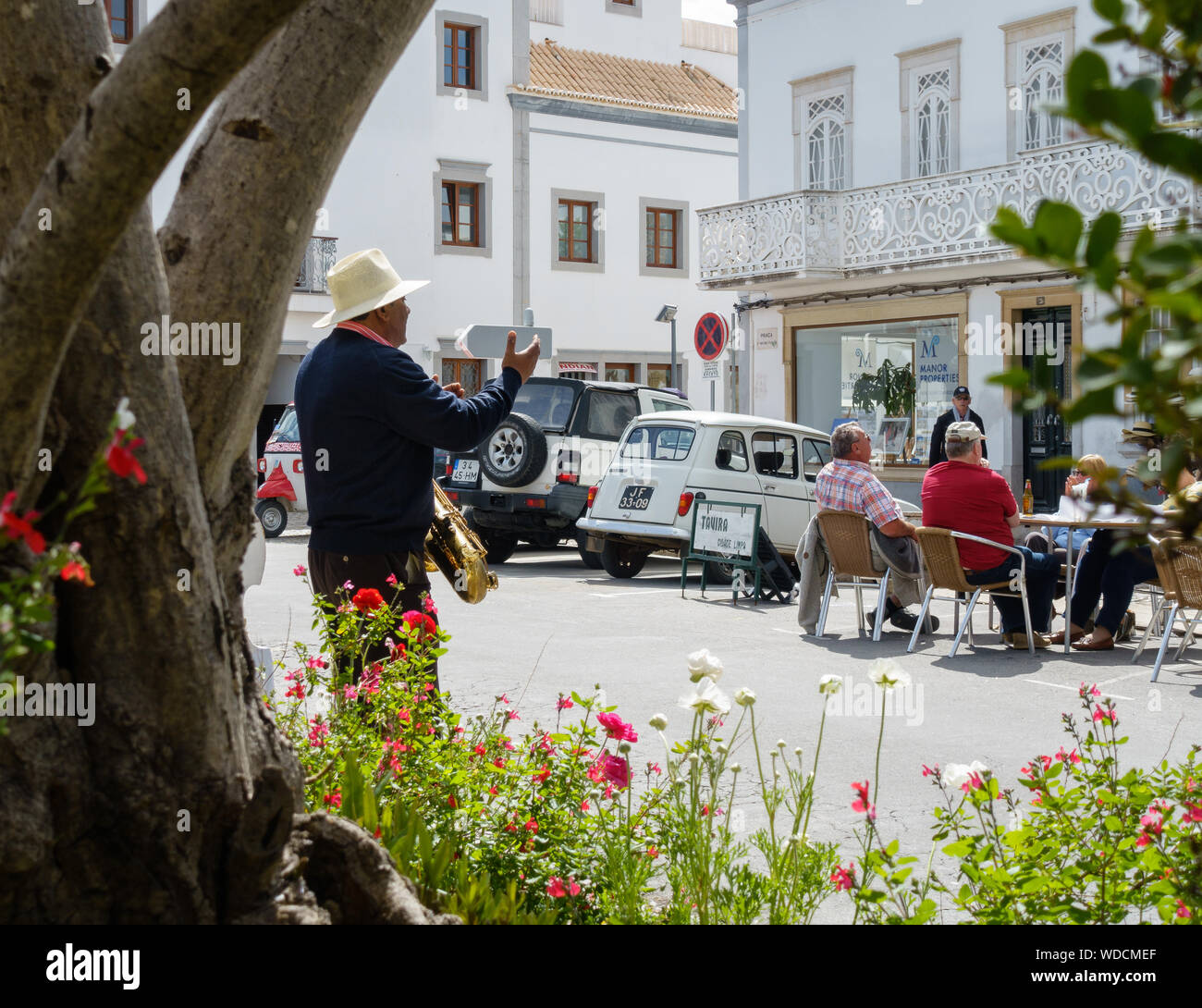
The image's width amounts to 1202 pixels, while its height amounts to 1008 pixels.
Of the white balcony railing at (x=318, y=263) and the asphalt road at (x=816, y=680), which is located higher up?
the white balcony railing at (x=318, y=263)

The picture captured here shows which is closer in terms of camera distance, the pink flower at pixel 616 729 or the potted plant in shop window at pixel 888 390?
the pink flower at pixel 616 729

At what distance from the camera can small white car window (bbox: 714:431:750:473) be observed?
15.3 meters

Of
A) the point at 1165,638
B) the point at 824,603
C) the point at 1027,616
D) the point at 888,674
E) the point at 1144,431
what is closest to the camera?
the point at 888,674

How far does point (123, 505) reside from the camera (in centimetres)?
270

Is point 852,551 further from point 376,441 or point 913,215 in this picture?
point 913,215

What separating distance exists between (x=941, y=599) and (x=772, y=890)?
1082cm

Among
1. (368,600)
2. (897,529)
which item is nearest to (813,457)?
(897,529)

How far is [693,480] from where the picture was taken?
1497 centimetres

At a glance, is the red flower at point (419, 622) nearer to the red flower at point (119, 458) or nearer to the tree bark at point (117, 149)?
the tree bark at point (117, 149)

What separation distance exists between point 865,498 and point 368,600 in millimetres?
6893

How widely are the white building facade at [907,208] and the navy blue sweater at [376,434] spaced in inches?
661

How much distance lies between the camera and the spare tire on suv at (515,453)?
16.8 metres

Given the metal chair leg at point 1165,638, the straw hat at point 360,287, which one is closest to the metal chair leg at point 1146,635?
the metal chair leg at point 1165,638
